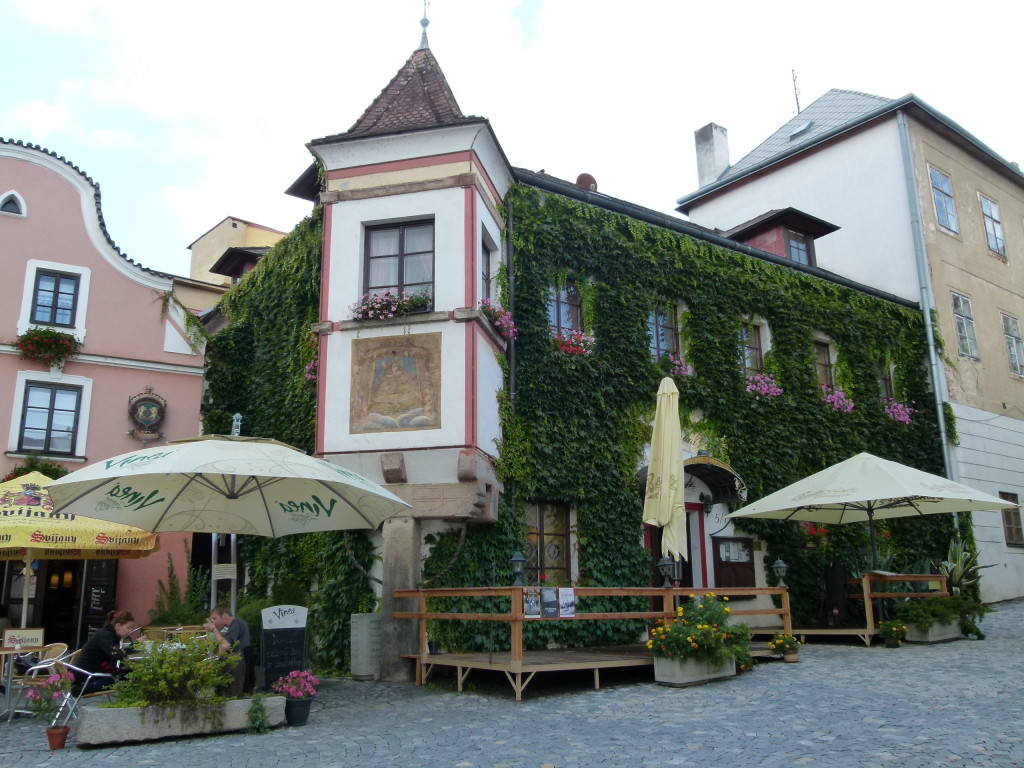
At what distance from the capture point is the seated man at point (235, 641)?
852 centimetres

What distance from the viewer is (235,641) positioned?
29.4ft

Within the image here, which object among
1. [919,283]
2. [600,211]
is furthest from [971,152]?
[600,211]

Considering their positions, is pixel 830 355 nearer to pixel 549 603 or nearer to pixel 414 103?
pixel 414 103

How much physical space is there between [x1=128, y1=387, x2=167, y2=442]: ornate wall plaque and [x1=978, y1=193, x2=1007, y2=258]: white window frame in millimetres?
19424

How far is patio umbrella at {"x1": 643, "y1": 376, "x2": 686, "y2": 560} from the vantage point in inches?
466

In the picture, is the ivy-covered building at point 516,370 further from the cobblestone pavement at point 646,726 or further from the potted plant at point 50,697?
the potted plant at point 50,697

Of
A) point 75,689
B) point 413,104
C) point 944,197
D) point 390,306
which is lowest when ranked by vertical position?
point 75,689

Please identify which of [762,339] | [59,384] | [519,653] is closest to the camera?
[519,653]

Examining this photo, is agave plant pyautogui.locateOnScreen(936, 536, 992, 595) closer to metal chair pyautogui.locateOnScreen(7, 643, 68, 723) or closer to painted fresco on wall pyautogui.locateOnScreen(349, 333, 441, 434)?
painted fresco on wall pyautogui.locateOnScreen(349, 333, 441, 434)

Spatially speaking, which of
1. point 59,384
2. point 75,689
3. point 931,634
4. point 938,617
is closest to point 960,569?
point 938,617

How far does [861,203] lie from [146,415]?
54.4ft

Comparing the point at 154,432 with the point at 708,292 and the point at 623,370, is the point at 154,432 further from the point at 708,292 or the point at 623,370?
the point at 708,292

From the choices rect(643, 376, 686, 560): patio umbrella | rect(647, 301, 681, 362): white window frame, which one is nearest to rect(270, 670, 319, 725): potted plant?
rect(643, 376, 686, 560): patio umbrella

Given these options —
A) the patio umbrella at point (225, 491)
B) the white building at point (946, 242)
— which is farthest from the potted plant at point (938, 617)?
the patio umbrella at point (225, 491)
